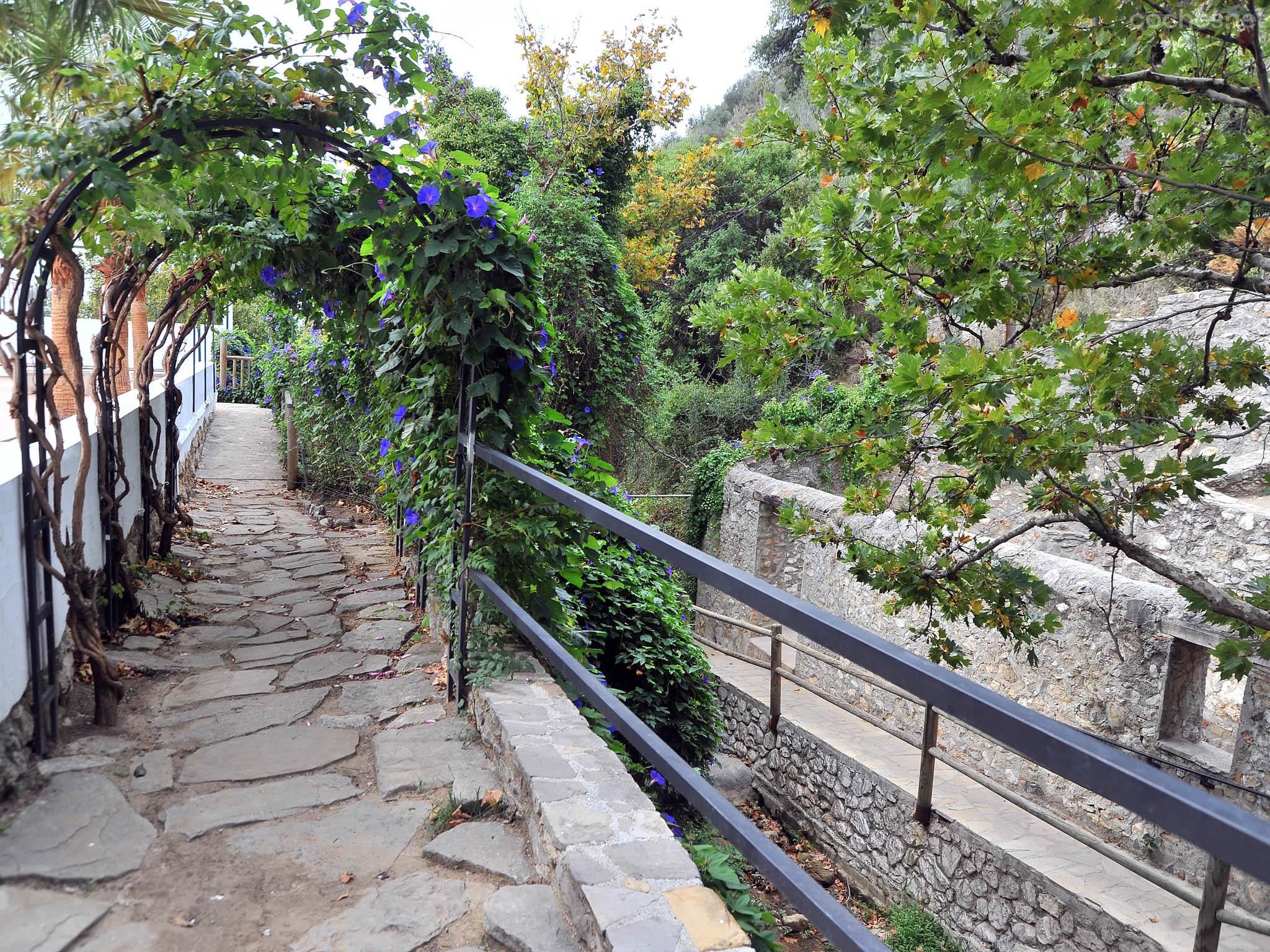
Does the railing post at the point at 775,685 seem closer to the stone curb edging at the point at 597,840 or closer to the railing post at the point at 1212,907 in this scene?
the railing post at the point at 1212,907

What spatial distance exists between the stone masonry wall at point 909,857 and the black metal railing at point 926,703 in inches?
168

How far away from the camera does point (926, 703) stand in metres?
1.16

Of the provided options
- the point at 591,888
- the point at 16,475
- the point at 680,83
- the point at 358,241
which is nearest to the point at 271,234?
the point at 358,241

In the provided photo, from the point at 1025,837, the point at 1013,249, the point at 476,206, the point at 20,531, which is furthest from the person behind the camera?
the point at 1025,837

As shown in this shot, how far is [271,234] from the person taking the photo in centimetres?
415

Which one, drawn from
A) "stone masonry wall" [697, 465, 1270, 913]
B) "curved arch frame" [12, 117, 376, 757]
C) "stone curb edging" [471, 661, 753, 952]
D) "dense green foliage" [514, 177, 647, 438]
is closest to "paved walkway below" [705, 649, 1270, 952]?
"stone masonry wall" [697, 465, 1270, 913]

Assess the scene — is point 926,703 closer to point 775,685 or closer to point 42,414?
point 42,414

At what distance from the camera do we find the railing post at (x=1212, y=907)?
3590mm

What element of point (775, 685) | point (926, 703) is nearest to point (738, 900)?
point (926, 703)

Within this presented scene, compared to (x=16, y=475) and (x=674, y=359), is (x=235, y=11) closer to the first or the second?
(x=16, y=475)

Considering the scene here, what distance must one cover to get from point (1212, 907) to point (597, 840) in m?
3.33

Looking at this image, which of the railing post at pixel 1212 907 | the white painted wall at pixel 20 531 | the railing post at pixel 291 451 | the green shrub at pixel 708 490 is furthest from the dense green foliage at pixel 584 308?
the railing post at pixel 1212 907

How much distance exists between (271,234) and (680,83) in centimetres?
884

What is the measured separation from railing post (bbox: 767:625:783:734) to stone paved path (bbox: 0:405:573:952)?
420 cm
